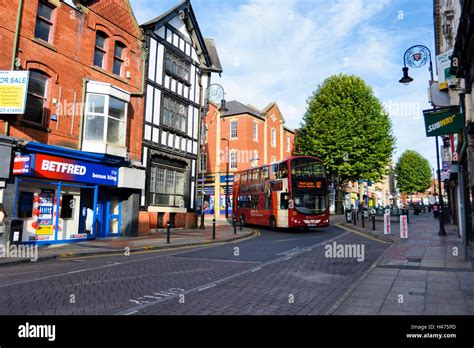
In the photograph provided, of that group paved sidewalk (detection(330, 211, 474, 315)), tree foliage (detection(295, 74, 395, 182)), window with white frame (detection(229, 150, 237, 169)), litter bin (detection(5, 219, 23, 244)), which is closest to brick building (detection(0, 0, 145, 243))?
litter bin (detection(5, 219, 23, 244))

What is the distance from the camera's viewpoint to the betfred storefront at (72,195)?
13.8 metres

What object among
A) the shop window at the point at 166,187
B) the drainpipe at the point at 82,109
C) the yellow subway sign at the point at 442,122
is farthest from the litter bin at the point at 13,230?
the yellow subway sign at the point at 442,122

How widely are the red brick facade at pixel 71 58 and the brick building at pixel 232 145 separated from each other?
21.6 m

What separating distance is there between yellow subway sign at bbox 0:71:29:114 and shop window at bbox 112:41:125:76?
6462mm

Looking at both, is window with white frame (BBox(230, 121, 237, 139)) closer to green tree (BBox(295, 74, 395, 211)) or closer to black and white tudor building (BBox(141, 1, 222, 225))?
green tree (BBox(295, 74, 395, 211))

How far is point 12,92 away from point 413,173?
74.9 metres

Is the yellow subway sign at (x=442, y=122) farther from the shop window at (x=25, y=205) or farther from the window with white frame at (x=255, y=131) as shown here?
the window with white frame at (x=255, y=131)

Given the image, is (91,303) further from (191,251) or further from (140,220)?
(140,220)

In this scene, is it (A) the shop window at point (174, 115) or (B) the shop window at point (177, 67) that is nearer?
(A) the shop window at point (174, 115)

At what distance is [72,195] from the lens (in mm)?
16234

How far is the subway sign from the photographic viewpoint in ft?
42.4

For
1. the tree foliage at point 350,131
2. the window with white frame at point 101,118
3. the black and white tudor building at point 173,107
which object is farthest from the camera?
the tree foliage at point 350,131
